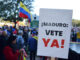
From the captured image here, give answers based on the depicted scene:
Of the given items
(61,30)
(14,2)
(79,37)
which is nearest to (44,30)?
(61,30)

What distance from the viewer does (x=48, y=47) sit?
3398 millimetres

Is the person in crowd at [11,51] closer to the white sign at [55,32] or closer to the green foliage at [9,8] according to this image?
the white sign at [55,32]

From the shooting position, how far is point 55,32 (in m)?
3.35

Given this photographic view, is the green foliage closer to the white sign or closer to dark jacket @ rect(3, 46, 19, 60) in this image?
dark jacket @ rect(3, 46, 19, 60)

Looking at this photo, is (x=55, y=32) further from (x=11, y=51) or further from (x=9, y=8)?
(x=9, y=8)

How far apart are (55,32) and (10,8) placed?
2659cm

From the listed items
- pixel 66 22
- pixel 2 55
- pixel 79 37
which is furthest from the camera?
pixel 79 37

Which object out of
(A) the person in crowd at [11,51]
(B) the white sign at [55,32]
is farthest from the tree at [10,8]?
(B) the white sign at [55,32]

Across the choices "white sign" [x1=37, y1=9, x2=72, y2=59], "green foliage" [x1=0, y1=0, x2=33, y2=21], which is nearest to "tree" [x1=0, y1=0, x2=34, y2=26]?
"green foliage" [x1=0, y1=0, x2=33, y2=21]

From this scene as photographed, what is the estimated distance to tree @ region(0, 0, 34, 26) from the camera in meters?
28.2

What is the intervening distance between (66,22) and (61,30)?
19cm

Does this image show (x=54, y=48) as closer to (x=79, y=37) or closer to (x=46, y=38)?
(x=46, y=38)

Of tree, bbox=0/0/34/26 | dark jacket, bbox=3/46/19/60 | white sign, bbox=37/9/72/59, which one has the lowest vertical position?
dark jacket, bbox=3/46/19/60

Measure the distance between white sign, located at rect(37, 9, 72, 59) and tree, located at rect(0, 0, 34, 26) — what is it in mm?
24923
